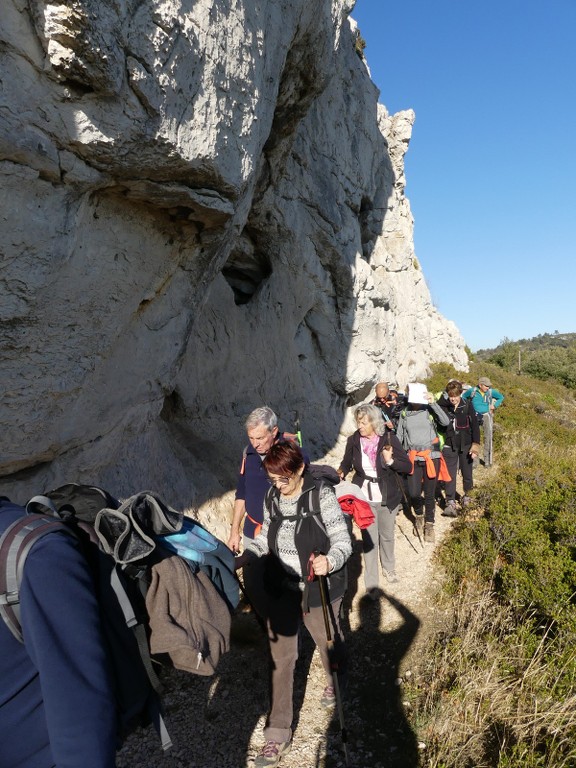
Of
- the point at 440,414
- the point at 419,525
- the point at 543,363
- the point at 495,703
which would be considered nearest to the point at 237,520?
the point at 495,703

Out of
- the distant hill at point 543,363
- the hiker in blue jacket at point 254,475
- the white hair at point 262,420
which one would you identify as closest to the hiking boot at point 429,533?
the hiker in blue jacket at point 254,475

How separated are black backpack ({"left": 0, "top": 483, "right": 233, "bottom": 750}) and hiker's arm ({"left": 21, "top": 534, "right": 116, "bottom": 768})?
72 mm

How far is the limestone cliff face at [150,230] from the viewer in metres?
3.53

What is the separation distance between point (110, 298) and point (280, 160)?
16.3 ft

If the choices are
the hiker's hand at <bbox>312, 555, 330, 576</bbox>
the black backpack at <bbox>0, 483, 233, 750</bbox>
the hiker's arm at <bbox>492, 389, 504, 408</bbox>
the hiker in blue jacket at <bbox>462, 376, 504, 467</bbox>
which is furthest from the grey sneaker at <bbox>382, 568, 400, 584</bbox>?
the hiker's arm at <bbox>492, 389, 504, 408</bbox>

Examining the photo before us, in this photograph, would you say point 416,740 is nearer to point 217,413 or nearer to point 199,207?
point 199,207

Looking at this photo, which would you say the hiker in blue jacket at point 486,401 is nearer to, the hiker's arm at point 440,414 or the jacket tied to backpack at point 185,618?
the hiker's arm at point 440,414

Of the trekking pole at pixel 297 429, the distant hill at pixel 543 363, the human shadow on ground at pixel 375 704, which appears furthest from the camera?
the distant hill at pixel 543 363

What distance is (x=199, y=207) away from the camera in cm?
493

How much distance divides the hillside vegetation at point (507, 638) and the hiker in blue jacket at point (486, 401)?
8.09 ft

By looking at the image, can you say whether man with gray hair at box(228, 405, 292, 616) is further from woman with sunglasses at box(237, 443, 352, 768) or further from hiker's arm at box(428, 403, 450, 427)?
hiker's arm at box(428, 403, 450, 427)

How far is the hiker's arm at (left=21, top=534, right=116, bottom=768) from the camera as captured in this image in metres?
1.25

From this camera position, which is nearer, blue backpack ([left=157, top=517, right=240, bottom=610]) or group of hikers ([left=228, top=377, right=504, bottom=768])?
blue backpack ([left=157, top=517, right=240, bottom=610])

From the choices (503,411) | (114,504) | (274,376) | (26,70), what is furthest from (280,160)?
(503,411)
